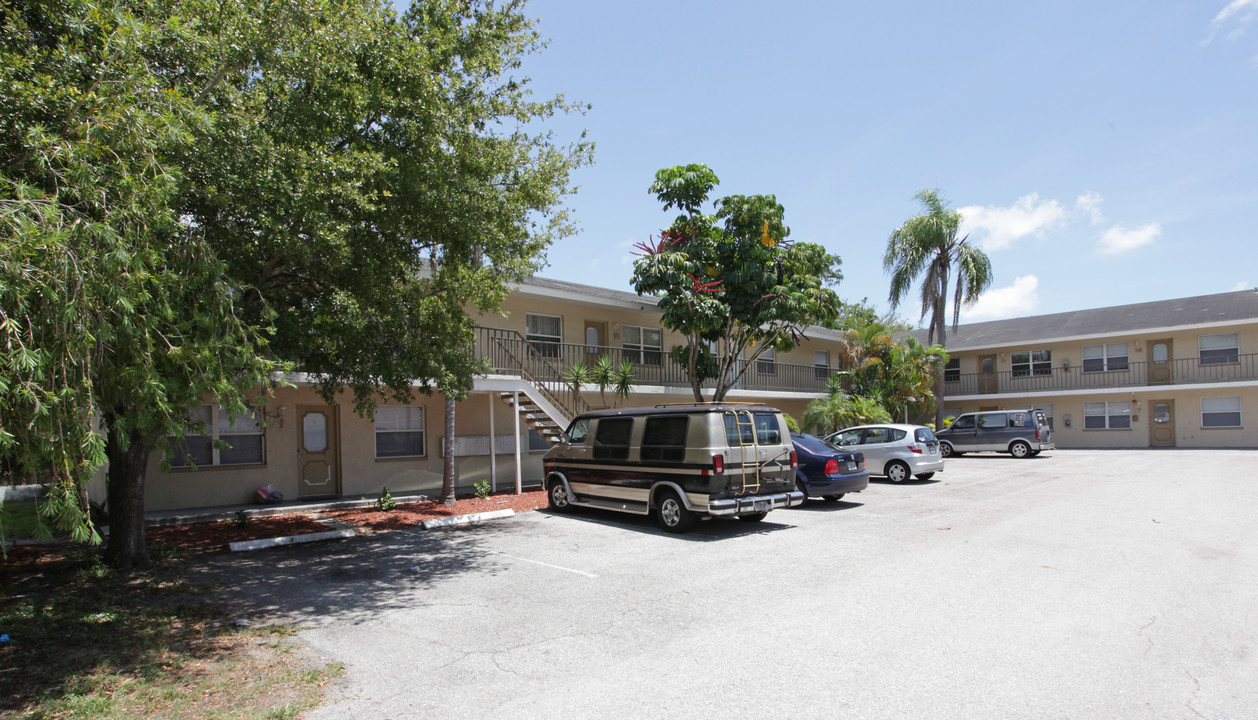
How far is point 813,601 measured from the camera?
6.95 meters

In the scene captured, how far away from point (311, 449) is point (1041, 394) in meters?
31.4

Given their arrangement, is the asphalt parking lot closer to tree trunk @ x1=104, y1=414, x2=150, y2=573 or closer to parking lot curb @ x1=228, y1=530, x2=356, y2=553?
parking lot curb @ x1=228, y1=530, x2=356, y2=553

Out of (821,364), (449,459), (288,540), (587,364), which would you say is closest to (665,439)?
(449,459)

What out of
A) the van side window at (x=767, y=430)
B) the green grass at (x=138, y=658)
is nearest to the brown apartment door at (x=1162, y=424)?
the van side window at (x=767, y=430)

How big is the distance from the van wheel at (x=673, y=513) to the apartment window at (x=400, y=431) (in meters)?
7.80

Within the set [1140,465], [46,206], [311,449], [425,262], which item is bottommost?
A: [1140,465]

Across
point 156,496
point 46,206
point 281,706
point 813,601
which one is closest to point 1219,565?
point 813,601

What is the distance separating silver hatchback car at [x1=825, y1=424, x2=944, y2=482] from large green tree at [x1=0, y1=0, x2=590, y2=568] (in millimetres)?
11445

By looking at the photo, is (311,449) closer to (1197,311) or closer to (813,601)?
(813,601)

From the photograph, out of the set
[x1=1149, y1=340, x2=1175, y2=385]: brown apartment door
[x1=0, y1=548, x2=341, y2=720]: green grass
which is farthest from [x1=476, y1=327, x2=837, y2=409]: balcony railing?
[x1=1149, y1=340, x2=1175, y2=385]: brown apartment door

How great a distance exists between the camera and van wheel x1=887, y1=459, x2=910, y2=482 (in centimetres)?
1817

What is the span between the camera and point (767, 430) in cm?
1114

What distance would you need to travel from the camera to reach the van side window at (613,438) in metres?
11.9

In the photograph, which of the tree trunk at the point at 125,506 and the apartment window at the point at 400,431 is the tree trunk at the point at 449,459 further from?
the tree trunk at the point at 125,506
